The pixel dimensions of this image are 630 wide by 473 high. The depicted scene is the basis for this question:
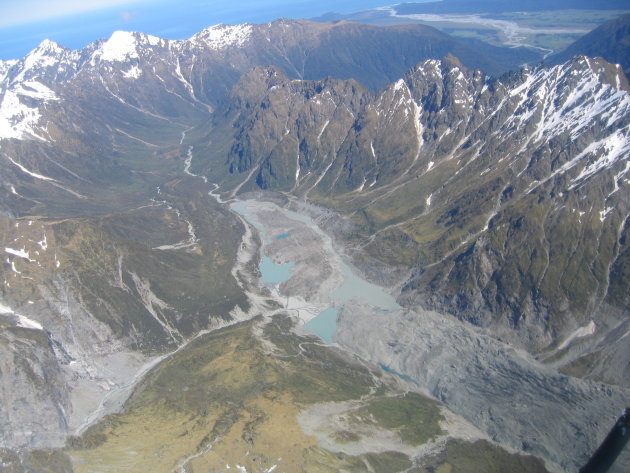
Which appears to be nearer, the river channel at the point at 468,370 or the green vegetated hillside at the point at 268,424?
the green vegetated hillside at the point at 268,424

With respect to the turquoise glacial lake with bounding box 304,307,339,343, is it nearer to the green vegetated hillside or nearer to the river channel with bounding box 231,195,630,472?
the river channel with bounding box 231,195,630,472

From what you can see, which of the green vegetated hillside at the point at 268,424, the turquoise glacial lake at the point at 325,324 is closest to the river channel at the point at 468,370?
the turquoise glacial lake at the point at 325,324

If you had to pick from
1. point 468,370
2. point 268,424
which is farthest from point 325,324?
point 268,424

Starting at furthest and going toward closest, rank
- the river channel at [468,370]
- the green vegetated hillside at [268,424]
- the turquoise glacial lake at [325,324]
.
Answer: the turquoise glacial lake at [325,324]
the river channel at [468,370]
the green vegetated hillside at [268,424]

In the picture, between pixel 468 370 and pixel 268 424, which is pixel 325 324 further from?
pixel 268 424

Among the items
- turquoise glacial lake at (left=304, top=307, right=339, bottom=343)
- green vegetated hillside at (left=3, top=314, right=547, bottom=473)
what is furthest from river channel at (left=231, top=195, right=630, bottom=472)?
green vegetated hillside at (left=3, top=314, right=547, bottom=473)

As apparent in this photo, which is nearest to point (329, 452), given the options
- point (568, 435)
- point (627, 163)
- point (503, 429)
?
point (503, 429)

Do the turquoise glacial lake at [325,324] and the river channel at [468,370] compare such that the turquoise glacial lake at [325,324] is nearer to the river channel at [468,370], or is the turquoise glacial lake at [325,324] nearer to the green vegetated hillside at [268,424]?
the river channel at [468,370]

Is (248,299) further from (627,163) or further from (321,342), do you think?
(627,163)

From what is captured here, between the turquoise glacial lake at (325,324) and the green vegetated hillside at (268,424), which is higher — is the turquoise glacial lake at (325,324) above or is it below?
below

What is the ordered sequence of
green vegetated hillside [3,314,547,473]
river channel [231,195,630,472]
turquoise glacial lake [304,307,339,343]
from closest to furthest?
green vegetated hillside [3,314,547,473] → river channel [231,195,630,472] → turquoise glacial lake [304,307,339,343]

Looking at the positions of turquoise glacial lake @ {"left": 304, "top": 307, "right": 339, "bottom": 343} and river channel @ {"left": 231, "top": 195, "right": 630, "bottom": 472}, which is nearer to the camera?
river channel @ {"left": 231, "top": 195, "right": 630, "bottom": 472}
